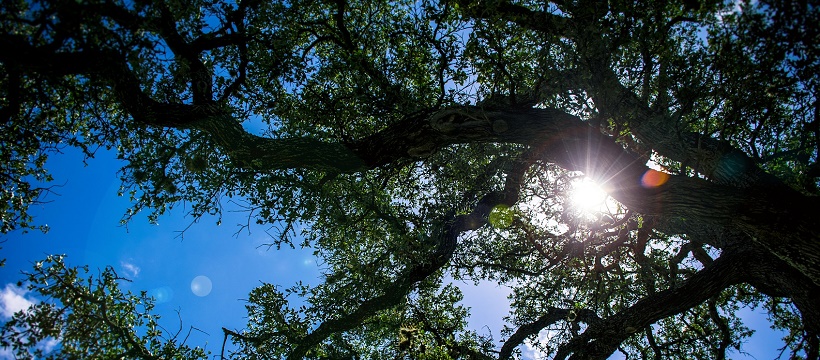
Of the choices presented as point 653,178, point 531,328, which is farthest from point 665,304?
point 531,328

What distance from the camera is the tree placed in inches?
205

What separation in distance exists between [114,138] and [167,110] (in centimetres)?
214

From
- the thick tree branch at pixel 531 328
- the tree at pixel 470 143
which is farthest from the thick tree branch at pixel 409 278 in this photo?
the thick tree branch at pixel 531 328

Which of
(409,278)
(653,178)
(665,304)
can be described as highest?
(409,278)

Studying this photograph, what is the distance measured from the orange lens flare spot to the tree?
33mm

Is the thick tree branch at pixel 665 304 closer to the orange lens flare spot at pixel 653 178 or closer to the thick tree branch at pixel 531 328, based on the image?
the thick tree branch at pixel 531 328

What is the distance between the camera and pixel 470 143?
816 centimetres

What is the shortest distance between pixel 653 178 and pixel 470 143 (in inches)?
133

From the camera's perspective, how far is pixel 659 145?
7.62 m

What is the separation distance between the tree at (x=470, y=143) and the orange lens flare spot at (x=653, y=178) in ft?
0.11

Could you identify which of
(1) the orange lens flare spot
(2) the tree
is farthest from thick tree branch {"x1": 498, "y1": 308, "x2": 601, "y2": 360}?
(1) the orange lens flare spot

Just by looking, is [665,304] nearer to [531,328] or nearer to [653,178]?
[653,178]

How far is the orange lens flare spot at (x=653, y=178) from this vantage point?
19.1 ft

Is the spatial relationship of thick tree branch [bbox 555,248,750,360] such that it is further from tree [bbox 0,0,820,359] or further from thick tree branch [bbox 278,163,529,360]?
thick tree branch [bbox 278,163,529,360]
